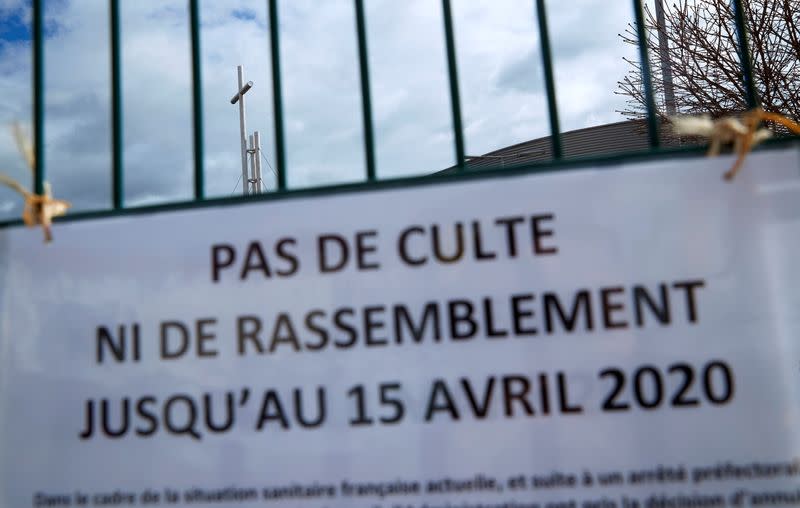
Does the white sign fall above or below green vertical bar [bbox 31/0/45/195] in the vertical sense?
below

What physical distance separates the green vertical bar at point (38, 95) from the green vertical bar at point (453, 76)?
118 centimetres

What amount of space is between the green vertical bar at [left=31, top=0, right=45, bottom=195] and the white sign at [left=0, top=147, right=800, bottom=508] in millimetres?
222

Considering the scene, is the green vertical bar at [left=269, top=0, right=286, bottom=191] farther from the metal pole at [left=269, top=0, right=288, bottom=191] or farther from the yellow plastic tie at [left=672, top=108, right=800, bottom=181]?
the yellow plastic tie at [left=672, top=108, right=800, bottom=181]

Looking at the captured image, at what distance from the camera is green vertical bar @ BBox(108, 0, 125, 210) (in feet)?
6.41

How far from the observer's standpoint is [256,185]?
2359 centimetres

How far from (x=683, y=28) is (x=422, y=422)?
810cm

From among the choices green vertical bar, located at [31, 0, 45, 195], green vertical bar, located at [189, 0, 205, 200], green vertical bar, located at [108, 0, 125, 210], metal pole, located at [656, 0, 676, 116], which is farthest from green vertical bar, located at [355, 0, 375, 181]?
metal pole, located at [656, 0, 676, 116]

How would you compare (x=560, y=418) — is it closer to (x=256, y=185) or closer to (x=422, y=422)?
(x=422, y=422)

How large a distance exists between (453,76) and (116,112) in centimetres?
97

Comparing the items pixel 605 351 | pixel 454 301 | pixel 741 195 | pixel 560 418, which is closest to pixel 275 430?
pixel 454 301

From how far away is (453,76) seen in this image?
1.88 m

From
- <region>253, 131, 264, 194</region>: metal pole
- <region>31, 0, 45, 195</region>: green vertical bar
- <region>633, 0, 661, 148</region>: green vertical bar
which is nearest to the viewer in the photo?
<region>633, 0, 661, 148</region>: green vertical bar

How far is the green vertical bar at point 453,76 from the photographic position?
1.87m

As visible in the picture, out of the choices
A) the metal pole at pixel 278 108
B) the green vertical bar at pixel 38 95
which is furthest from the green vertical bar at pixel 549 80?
the green vertical bar at pixel 38 95
